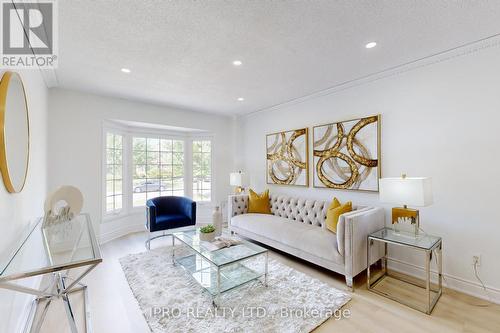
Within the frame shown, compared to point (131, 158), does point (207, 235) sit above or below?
below

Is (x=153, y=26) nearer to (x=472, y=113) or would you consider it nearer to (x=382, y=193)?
(x=382, y=193)

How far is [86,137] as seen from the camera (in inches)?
145

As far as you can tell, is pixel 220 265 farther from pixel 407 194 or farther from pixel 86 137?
pixel 86 137

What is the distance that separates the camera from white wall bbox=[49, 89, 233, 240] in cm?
345

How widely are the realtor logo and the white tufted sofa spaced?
320 centimetres

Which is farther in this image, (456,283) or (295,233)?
(295,233)

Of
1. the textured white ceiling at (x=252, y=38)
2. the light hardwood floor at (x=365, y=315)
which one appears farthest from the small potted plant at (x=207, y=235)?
the textured white ceiling at (x=252, y=38)

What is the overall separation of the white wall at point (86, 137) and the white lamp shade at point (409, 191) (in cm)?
398

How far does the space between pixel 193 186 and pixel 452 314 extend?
463 centimetres

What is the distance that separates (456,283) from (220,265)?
2583 millimetres

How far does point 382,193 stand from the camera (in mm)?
2465

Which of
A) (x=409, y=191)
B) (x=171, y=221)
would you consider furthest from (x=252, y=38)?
(x=171, y=221)

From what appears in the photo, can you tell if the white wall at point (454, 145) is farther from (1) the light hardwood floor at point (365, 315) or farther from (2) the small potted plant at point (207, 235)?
(2) the small potted plant at point (207, 235)

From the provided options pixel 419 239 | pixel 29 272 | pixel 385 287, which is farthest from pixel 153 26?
pixel 385 287
